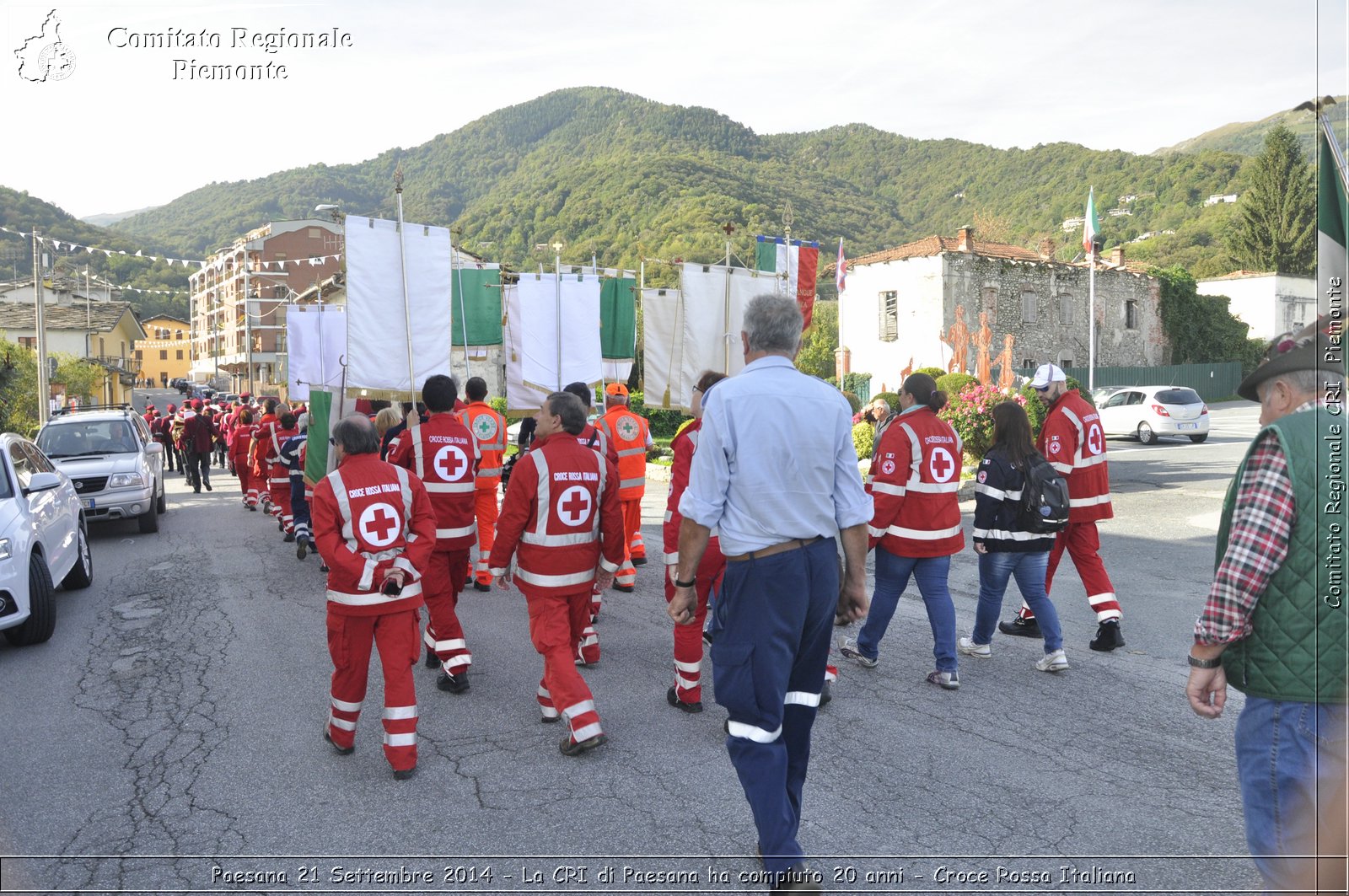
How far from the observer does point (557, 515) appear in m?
5.23

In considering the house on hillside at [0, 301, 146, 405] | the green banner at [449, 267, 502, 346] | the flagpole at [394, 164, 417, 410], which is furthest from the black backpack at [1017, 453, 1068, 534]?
the house on hillside at [0, 301, 146, 405]

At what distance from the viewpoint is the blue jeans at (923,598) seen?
19.9 feet

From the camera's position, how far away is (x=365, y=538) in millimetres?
4824

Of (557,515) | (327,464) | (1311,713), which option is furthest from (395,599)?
(327,464)

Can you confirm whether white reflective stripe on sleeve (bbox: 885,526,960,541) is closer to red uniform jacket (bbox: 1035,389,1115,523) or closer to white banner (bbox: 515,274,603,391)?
red uniform jacket (bbox: 1035,389,1115,523)

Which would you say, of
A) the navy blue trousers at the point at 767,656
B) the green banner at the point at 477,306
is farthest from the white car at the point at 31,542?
the navy blue trousers at the point at 767,656

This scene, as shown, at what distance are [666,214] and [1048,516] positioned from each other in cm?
7273

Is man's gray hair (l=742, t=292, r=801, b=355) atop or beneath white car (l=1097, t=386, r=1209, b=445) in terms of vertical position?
atop

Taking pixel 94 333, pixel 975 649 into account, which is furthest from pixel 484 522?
pixel 94 333

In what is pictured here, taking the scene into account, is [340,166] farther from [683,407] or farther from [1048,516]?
[1048,516]

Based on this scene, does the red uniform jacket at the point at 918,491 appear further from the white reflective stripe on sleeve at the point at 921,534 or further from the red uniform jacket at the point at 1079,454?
the red uniform jacket at the point at 1079,454

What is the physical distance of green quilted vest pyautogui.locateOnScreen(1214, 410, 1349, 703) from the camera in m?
2.67

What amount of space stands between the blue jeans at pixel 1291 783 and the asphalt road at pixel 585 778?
102cm

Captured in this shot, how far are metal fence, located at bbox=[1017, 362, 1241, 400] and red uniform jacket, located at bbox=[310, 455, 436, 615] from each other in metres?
41.2
